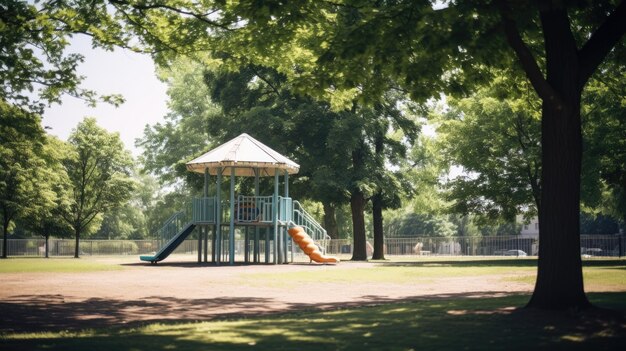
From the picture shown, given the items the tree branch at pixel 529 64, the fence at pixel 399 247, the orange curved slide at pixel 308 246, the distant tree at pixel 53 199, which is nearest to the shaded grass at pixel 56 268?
the orange curved slide at pixel 308 246

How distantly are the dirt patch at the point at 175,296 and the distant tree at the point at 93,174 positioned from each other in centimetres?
3302

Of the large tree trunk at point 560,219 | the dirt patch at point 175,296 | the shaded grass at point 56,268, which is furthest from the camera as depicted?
the shaded grass at point 56,268

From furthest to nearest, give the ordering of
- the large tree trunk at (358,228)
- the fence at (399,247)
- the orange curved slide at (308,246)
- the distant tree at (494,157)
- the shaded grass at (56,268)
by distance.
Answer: the fence at (399,247) < the large tree trunk at (358,228) < the distant tree at (494,157) < the orange curved slide at (308,246) < the shaded grass at (56,268)

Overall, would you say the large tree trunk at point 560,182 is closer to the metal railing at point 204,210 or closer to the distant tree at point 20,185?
the metal railing at point 204,210

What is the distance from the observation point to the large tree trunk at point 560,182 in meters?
11.7

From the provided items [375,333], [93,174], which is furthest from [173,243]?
[93,174]

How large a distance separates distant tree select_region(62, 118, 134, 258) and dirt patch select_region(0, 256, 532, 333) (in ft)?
108

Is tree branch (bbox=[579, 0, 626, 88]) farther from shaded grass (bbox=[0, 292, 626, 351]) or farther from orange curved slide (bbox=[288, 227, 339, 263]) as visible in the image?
orange curved slide (bbox=[288, 227, 339, 263])

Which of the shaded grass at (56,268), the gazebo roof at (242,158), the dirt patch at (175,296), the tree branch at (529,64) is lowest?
the dirt patch at (175,296)

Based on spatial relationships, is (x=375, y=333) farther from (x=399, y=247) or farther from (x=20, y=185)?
(x=399, y=247)

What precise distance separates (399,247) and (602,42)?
5425cm

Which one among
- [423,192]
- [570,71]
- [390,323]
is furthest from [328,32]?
[423,192]

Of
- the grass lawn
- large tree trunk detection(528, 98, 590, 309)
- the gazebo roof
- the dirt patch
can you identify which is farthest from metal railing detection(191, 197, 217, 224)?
large tree trunk detection(528, 98, 590, 309)

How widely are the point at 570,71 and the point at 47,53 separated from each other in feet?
52.0
